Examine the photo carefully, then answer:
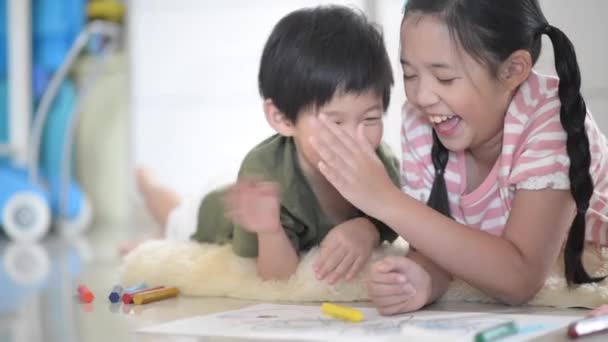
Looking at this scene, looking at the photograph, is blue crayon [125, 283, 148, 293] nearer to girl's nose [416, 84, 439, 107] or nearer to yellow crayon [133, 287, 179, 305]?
yellow crayon [133, 287, 179, 305]

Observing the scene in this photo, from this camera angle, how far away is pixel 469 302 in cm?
105

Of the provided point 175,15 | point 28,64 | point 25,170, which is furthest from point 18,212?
point 175,15

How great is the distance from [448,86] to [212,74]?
1.41 meters

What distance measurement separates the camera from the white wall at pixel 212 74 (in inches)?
42.0

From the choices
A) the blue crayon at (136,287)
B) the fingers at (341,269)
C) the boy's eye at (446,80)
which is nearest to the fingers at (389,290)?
the fingers at (341,269)

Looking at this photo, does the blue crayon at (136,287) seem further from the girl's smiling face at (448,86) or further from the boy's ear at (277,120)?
the girl's smiling face at (448,86)

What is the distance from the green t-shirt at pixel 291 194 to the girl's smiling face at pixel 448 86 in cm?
17

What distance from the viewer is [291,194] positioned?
1.15 m

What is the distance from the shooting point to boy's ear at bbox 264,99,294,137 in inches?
45.5

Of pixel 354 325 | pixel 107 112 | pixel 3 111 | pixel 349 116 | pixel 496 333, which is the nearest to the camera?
pixel 496 333

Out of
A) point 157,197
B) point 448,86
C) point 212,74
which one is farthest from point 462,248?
point 212,74

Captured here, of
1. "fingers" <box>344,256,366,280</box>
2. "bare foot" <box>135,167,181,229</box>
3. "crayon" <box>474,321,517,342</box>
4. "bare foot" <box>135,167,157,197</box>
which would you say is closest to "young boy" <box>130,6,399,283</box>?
"fingers" <box>344,256,366,280</box>

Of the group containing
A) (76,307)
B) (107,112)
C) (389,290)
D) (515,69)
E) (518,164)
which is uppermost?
(515,69)

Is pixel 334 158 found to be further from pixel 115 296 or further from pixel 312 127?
pixel 115 296
